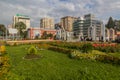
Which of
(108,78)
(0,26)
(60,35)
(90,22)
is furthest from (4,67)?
(90,22)

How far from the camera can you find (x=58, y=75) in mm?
7234

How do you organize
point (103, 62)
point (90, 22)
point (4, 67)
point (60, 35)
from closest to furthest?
point (4, 67), point (103, 62), point (60, 35), point (90, 22)

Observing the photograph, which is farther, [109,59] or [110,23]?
[110,23]

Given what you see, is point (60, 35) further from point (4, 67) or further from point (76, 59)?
point (4, 67)

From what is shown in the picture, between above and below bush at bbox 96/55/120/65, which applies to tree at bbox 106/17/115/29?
above

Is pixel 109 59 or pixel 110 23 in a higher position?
pixel 110 23

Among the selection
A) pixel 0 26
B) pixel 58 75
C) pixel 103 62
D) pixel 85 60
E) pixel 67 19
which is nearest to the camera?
pixel 58 75

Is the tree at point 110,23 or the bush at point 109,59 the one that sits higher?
the tree at point 110,23

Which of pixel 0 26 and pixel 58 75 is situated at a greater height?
pixel 0 26

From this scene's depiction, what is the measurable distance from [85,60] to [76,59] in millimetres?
722

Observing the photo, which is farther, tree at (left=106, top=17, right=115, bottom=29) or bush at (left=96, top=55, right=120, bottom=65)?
tree at (left=106, top=17, right=115, bottom=29)

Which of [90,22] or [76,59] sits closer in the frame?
[76,59]

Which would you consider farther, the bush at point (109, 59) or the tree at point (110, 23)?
the tree at point (110, 23)

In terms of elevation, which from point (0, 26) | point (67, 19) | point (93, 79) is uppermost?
point (67, 19)
